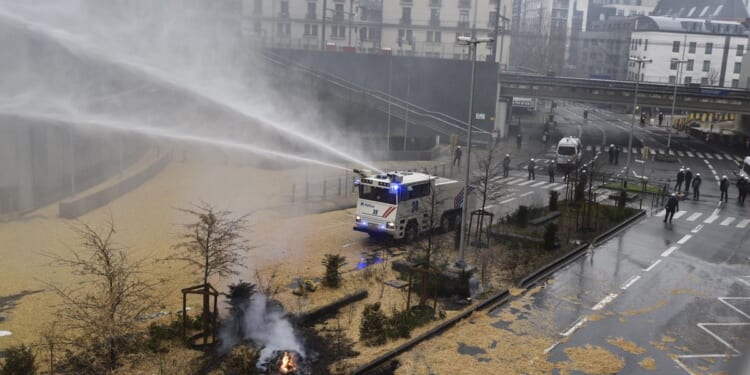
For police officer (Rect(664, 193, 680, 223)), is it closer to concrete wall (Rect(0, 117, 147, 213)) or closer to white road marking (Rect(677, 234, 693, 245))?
white road marking (Rect(677, 234, 693, 245))

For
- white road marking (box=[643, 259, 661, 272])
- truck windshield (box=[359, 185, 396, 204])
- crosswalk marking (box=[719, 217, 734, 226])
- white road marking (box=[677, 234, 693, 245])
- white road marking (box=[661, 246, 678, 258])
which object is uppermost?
truck windshield (box=[359, 185, 396, 204])

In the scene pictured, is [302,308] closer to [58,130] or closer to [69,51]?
[58,130]

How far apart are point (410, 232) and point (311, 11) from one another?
5533cm

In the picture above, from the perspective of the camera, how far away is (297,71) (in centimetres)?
5291

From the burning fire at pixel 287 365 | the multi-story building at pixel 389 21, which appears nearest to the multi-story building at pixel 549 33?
the multi-story building at pixel 389 21

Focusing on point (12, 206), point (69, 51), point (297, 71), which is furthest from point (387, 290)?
point (297, 71)

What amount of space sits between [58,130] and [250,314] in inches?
681

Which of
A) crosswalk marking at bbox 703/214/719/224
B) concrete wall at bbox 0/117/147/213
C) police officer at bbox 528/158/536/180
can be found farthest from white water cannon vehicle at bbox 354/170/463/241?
police officer at bbox 528/158/536/180

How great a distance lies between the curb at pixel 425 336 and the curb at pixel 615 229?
8699mm

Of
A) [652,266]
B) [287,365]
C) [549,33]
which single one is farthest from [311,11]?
[549,33]

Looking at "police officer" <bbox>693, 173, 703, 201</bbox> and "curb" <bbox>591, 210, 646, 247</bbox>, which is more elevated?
"police officer" <bbox>693, 173, 703, 201</bbox>

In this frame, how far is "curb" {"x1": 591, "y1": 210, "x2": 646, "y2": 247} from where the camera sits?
25.6m

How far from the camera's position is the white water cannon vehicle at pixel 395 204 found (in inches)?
884

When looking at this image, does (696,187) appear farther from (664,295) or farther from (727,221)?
(664,295)
